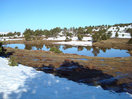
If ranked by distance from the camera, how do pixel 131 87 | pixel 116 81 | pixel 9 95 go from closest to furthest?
1. pixel 9 95
2. pixel 131 87
3. pixel 116 81

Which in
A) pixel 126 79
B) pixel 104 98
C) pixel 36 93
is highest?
pixel 36 93

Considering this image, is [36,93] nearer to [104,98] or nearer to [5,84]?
[5,84]

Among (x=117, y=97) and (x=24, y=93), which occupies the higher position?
(x=24, y=93)

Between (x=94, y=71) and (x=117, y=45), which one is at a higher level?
(x=94, y=71)

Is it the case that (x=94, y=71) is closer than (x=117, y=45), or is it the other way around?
(x=94, y=71)

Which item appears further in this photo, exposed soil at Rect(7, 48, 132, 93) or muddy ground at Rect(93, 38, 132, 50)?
muddy ground at Rect(93, 38, 132, 50)

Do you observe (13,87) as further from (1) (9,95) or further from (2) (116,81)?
(2) (116,81)

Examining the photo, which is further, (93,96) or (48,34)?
(48,34)

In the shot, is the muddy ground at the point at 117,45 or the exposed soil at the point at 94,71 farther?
the muddy ground at the point at 117,45

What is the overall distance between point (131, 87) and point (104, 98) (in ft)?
17.7

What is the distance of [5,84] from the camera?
7.98m

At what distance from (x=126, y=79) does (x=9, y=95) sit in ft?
40.2

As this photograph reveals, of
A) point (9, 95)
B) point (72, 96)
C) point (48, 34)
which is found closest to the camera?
point (9, 95)

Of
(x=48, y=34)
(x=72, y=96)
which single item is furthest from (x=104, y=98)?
(x=48, y=34)
